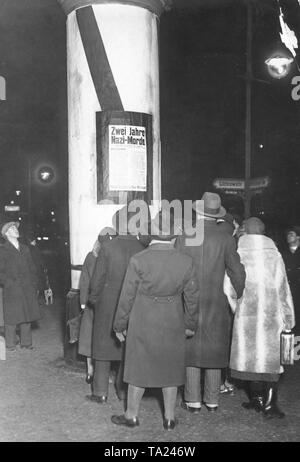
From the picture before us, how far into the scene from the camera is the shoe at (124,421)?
5.12 meters

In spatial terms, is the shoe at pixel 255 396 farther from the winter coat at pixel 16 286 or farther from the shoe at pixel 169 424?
the winter coat at pixel 16 286

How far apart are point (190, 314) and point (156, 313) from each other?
0.33 m

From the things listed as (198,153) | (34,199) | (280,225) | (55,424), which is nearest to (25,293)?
(55,424)

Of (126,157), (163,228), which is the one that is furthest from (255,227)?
(126,157)

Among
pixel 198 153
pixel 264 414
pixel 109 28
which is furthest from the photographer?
pixel 198 153

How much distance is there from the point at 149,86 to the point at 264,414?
3859 millimetres

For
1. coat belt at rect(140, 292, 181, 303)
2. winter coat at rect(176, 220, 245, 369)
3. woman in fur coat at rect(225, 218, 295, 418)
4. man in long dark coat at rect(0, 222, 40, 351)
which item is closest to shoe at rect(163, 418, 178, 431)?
winter coat at rect(176, 220, 245, 369)

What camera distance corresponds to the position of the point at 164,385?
498cm

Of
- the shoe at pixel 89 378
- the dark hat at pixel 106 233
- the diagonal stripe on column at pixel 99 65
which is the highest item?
the diagonal stripe on column at pixel 99 65

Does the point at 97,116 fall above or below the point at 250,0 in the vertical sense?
below

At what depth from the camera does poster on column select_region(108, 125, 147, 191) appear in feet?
22.3

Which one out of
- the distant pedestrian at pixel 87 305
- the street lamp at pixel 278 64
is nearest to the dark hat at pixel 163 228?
the distant pedestrian at pixel 87 305
